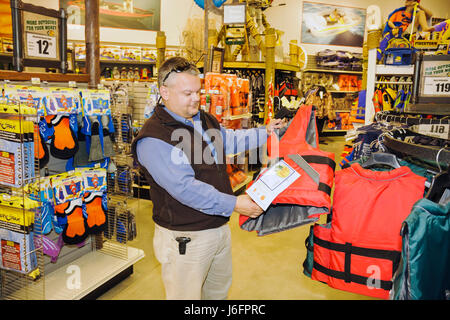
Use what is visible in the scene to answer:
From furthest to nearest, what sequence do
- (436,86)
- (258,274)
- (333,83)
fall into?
(333,83), (258,274), (436,86)

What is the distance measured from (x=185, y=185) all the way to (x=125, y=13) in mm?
9619

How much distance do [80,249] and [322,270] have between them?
8.22ft

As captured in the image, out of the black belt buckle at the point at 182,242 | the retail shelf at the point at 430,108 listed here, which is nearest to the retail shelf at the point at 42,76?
the black belt buckle at the point at 182,242

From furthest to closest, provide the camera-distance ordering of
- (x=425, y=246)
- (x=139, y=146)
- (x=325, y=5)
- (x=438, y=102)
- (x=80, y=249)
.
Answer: (x=325, y=5), (x=80, y=249), (x=438, y=102), (x=139, y=146), (x=425, y=246)

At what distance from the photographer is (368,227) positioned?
144cm

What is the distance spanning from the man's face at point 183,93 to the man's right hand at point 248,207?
0.56 m

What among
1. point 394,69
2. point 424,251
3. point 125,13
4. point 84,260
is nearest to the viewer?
point 424,251

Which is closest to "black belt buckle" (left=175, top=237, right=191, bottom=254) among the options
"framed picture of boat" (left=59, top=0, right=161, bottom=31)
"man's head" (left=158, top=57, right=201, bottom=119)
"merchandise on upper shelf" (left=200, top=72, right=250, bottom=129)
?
"man's head" (left=158, top=57, right=201, bottom=119)

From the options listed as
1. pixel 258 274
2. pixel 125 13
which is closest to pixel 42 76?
pixel 258 274

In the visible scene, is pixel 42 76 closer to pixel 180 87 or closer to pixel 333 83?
pixel 180 87

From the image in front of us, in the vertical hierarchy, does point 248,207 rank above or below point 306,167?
below

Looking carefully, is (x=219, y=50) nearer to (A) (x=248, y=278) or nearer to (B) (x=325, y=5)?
(A) (x=248, y=278)

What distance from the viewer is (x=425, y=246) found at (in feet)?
3.38
